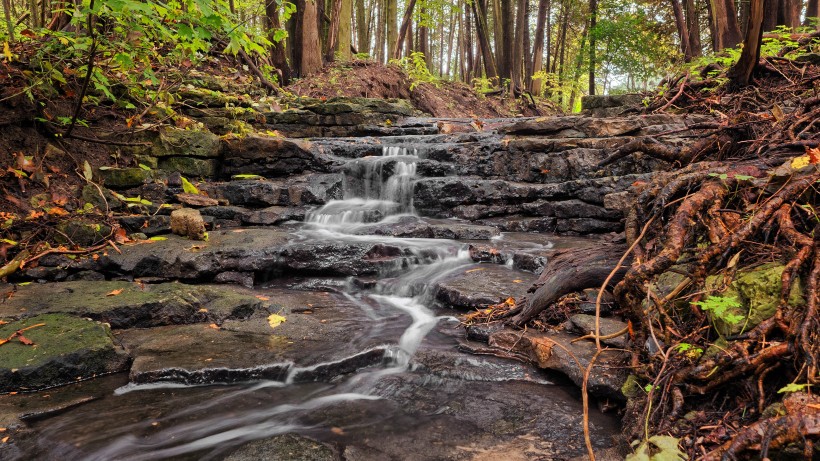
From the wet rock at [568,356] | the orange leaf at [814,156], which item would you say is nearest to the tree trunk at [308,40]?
the wet rock at [568,356]

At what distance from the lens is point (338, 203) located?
905 cm

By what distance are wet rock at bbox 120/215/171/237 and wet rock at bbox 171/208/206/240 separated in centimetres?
20

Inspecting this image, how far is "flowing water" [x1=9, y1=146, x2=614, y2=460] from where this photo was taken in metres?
2.99

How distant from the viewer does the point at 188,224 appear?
6734 mm

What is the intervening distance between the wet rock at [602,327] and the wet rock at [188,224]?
5217 millimetres

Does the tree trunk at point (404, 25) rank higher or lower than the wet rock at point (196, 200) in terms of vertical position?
higher

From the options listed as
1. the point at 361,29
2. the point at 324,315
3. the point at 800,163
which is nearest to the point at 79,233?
the point at 324,315

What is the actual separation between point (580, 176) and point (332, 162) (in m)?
5.02

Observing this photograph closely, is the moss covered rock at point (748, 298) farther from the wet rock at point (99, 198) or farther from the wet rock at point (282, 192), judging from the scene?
the wet rock at point (99, 198)

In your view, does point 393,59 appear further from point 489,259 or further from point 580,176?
point 489,259

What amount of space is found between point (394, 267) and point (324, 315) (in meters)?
1.57

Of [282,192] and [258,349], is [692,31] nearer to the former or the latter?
[282,192]

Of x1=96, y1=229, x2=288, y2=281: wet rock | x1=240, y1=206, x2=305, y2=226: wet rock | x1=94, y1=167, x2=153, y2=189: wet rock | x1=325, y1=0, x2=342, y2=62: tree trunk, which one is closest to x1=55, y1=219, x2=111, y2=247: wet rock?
x1=96, y1=229, x2=288, y2=281: wet rock

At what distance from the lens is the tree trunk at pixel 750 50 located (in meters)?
5.17
